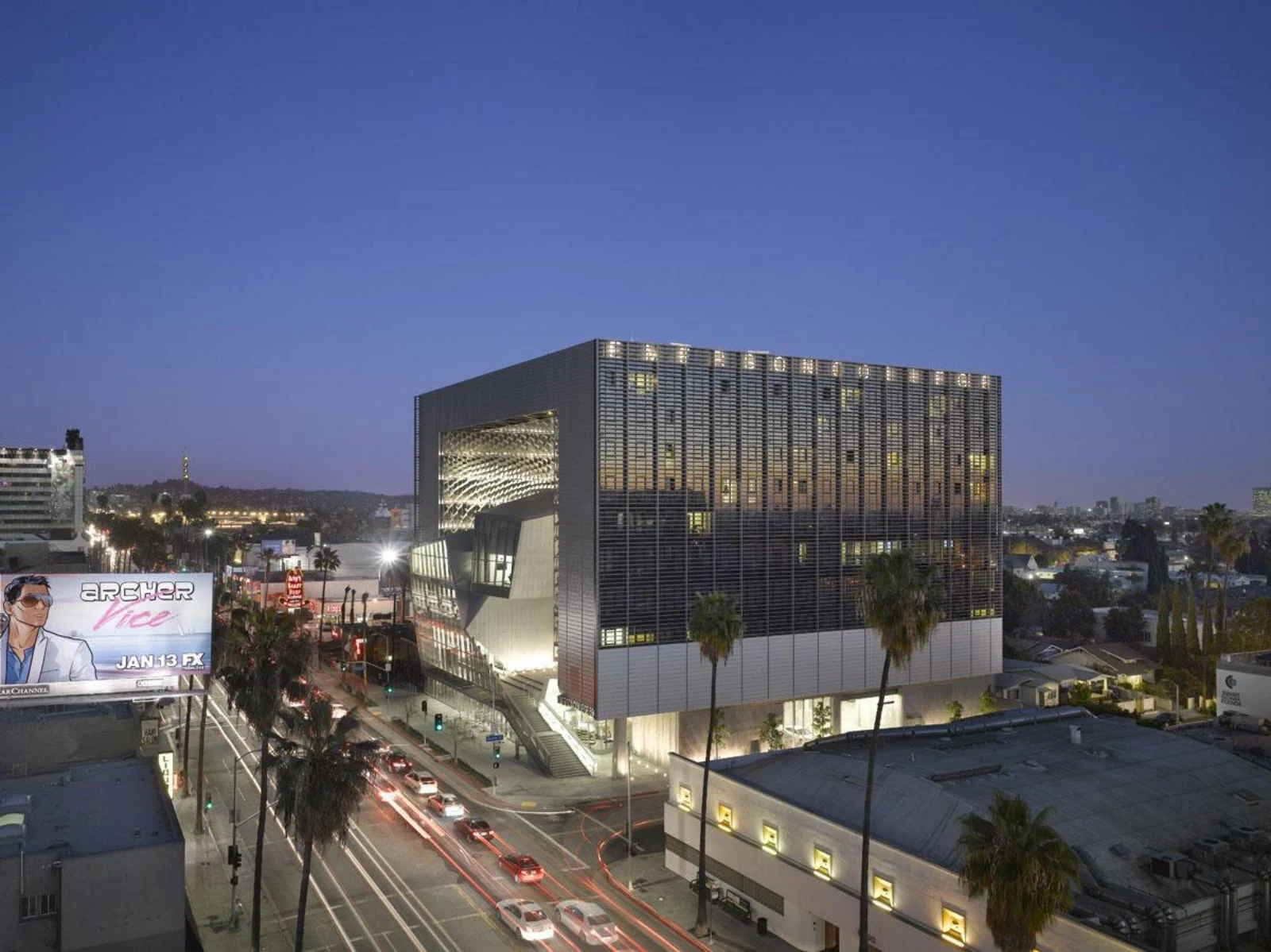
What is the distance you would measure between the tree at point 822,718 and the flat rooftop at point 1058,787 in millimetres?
19050

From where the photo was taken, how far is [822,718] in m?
68.1

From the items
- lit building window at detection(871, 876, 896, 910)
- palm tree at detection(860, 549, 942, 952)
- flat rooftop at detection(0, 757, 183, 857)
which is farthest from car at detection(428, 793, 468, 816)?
palm tree at detection(860, 549, 942, 952)

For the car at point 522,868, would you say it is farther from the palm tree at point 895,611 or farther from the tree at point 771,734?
the tree at point 771,734

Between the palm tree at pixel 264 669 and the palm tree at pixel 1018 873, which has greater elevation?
the palm tree at pixel 264 669

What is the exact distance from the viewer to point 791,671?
6738 centimetres

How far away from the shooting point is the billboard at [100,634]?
3669 centimetres

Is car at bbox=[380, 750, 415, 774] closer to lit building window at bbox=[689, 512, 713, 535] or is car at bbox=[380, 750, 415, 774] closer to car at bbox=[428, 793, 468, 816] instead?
car at bbox=[428, 793, 468, 816]

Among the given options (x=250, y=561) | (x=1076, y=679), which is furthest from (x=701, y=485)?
(x=250, y=561)

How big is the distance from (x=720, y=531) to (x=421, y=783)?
2625 cm

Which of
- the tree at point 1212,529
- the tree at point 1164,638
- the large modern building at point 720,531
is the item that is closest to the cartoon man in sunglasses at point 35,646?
the large modern building at point 720,531

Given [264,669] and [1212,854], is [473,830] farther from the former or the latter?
[1212,854]

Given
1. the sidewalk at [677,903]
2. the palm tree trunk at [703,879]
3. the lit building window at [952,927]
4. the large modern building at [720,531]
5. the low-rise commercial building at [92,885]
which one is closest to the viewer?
the low-rise commercial building at [92,885]

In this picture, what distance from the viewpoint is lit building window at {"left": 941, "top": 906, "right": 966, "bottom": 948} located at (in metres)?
30.5

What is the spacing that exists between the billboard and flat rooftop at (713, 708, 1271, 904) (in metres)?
25.3
